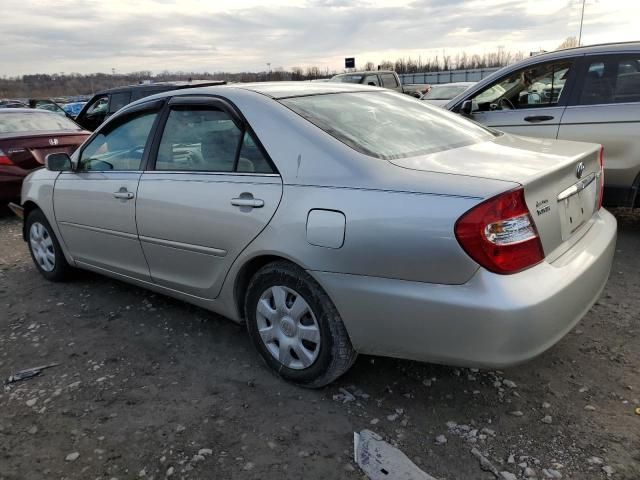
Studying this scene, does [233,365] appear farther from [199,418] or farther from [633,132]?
[633,132]

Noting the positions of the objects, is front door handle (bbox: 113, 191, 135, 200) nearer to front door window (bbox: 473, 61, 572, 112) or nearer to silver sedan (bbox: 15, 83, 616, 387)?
silver sedan (bbox: 15, 83, 616, 387)

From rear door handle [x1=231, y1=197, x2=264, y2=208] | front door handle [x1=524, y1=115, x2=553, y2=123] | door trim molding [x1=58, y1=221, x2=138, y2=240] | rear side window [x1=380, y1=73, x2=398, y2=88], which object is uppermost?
rear side window [x1=380, y1=73, x2=398, y2=88]

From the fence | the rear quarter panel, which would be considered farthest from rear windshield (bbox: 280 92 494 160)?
the fence

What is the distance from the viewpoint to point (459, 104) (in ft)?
18.5

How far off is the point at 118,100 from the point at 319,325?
9260mm

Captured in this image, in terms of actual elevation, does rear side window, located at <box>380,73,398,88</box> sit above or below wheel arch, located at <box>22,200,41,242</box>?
above

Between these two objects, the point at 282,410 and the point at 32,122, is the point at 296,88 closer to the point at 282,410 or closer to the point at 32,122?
the point at 282,410

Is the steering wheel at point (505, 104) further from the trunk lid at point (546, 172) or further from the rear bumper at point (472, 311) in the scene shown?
the rear bumper at point (472, 311)

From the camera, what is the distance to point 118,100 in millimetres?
10445

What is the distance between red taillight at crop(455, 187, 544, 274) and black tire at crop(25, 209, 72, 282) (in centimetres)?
358

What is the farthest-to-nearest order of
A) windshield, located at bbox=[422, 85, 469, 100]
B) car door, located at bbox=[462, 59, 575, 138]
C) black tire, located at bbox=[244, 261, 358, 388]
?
windshield, located at bbox=[422, 85, 469, 100]
car door, located at bbox=[462, 59, 575, 138]
black tire, located at bbox=[244, 261, 358, 388]

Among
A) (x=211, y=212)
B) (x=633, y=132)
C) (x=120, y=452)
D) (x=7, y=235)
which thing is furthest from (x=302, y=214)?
(x=7, y=235)

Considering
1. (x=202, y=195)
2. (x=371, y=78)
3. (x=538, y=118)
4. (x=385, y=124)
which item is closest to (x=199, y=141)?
(x=202, y=195)

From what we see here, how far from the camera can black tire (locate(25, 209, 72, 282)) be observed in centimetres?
450
